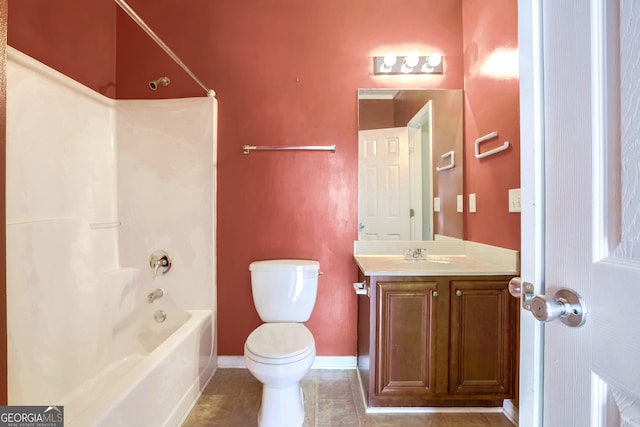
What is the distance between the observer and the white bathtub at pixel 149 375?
1.08 meters

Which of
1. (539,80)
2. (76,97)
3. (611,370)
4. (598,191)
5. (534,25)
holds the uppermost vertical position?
(76,97)

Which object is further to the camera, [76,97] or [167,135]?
[167,135]

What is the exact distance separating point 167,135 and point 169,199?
1.53 feet

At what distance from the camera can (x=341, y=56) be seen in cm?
208

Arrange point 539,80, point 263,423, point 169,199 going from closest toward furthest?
1. point 539,80
2. point 263,423
3. point 169,199

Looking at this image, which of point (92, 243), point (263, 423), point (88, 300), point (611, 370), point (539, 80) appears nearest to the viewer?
point (611, 370)

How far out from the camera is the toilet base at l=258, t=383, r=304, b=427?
1.45m

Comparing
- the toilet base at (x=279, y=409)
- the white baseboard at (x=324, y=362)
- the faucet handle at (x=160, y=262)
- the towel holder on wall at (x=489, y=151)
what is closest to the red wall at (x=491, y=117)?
the towel holder on wall at (x=489, y=151)

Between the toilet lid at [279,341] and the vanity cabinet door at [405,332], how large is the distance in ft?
1.40

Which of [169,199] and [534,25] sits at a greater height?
[534,25]

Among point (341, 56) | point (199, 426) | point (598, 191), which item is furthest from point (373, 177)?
point (199, 426)

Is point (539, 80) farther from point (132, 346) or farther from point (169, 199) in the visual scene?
point (132, 346)

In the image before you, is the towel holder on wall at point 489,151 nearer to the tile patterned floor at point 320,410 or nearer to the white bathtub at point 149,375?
the tile patterned floor at point 320,410

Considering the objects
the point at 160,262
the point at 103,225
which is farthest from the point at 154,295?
the point at 103,225
